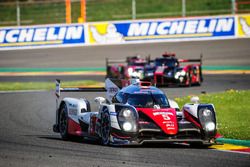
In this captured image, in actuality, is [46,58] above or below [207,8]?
below

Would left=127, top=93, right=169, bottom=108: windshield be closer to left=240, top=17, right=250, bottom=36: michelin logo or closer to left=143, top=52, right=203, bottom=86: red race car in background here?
left=143, top=52, right=203, bottom=86: red race car in background

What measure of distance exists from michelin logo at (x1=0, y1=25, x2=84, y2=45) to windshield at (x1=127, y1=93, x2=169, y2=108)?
27970 mm

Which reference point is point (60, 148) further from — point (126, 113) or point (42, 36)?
point (42, 36)

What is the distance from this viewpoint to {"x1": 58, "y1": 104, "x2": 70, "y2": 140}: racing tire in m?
16.7

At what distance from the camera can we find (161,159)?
1291cm

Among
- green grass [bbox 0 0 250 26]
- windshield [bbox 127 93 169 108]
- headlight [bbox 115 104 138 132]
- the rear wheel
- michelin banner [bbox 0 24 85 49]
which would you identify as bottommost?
the rear wheel

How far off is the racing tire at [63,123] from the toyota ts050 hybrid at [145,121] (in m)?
0.53

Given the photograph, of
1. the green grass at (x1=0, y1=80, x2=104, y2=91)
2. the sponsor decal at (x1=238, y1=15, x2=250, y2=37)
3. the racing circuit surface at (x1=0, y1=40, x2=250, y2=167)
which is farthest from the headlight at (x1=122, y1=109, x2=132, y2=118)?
the sponsor decal at (x1=238, y1=15, x2=250, y2=37)

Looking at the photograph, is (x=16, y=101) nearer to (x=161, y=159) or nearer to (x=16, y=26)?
(x=161, y=159)

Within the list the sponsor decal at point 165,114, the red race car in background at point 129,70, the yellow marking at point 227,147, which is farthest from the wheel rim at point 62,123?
the red race car in background at point 129,70

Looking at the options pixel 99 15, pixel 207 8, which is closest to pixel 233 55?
pixel 207 8

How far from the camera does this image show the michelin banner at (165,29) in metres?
42.8

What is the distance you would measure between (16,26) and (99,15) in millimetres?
4808

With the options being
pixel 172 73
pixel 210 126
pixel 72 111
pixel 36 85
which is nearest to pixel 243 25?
pixel 172 73
